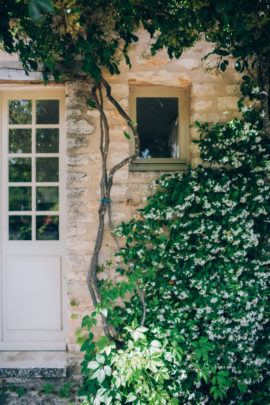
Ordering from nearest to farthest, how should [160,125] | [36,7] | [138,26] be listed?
[36,7], [138,26], [160,125]

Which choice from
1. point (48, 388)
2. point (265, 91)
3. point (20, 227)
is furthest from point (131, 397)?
point (265, 91)

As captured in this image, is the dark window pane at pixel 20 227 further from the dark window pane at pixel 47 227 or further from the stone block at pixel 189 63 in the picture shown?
the stone block at pixel 189 63

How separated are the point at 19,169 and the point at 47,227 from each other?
27.4 inches

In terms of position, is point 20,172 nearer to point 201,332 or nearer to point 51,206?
point 51,206

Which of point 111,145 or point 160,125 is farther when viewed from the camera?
point 160,125

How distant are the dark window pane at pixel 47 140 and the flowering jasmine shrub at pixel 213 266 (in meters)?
1.26

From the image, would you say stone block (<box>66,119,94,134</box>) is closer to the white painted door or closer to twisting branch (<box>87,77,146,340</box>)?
twisting branch (<box>87,77,146,340</box>)

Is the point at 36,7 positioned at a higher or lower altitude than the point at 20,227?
higher

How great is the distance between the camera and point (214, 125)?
112 inches

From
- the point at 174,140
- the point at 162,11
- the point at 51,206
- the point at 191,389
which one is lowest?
the point at 191,389

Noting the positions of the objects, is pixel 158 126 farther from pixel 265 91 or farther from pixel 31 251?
pixel 31 251

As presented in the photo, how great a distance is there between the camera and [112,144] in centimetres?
286

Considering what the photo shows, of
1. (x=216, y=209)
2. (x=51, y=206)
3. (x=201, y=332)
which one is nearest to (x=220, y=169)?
(x=216, y=209)

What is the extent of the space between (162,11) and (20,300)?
2950 millimetres
